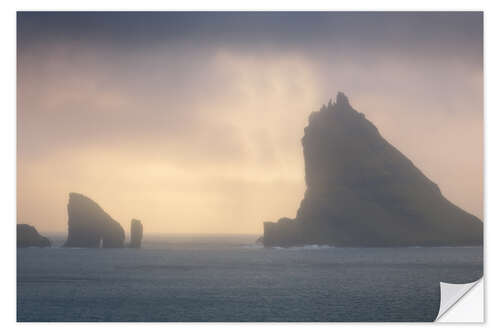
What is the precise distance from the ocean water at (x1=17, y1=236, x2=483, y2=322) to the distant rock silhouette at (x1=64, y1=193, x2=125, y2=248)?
18cm

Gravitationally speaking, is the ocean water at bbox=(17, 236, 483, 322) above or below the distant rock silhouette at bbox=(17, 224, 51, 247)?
below

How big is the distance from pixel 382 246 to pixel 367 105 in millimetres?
1831

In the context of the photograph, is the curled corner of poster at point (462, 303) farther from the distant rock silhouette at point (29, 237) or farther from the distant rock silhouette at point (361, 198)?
the distant rock silhouette at point (29, 237)

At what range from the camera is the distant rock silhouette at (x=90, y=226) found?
9805 millimetres

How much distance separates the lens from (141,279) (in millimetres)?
9844

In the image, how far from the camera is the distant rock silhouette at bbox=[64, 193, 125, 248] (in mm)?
9805

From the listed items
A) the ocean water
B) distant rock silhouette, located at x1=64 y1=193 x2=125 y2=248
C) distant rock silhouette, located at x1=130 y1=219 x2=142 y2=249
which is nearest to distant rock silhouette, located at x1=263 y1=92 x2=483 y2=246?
the ocean water

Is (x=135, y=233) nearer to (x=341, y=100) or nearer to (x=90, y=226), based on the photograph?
(x=90, y=226)

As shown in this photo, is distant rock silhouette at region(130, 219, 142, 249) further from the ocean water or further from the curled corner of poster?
the curled corner of poster

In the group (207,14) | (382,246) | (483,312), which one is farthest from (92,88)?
(483,312)

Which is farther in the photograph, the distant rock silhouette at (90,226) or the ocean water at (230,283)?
the distant rock silhouette at (90,226)

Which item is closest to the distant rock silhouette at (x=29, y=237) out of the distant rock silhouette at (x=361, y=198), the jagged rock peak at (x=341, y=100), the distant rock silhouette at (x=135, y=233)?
the distant rock silhouette at (x=135, y=233)

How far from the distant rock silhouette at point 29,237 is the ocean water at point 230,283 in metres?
0.10
